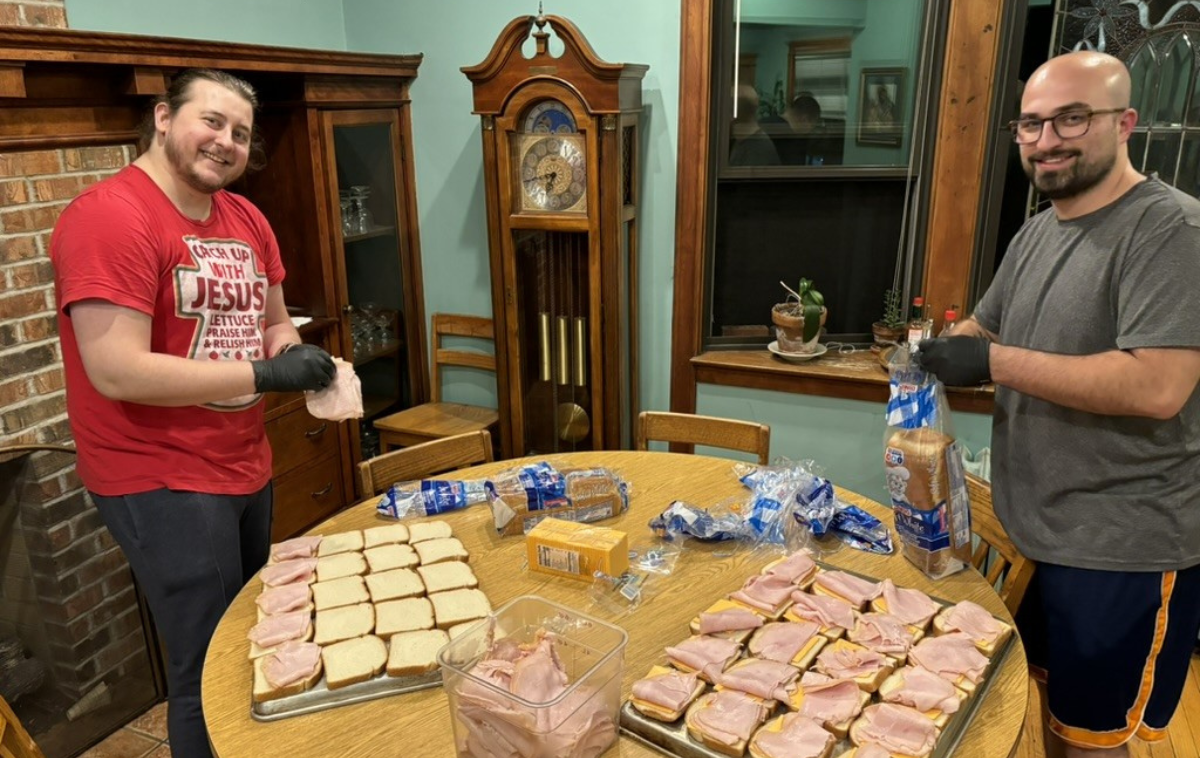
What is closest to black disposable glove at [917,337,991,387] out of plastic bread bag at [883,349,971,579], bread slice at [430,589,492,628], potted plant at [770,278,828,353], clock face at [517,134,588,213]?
plastic bread bag at [883,349,971,579]

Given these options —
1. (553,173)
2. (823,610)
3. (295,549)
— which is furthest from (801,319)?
(295,549)

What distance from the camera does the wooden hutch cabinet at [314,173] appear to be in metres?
1.94

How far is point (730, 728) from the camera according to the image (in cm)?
103

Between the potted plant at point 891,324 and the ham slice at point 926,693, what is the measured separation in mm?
1839

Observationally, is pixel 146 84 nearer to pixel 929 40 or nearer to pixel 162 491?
pixel 162 491

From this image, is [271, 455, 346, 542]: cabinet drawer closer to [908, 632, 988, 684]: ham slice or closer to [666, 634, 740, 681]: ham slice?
[666, 634, 740, 681]: ham slice

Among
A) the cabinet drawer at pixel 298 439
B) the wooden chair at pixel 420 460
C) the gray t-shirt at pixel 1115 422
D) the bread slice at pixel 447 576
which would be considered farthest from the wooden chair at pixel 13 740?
the gray t-shirt at pixel 1115 422

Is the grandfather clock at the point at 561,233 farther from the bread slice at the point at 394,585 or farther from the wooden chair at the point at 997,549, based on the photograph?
the bread slice at the point at 394,585

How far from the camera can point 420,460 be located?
196 cm

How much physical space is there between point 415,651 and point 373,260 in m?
2.23

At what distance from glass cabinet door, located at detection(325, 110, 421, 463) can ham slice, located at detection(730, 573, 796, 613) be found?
1987 mm

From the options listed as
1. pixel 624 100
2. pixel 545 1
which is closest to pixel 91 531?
pixel 624 100

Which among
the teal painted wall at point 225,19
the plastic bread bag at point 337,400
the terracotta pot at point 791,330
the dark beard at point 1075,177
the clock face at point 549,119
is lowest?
the terracotta pot at point 791,330

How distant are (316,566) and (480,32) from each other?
2195 mm
